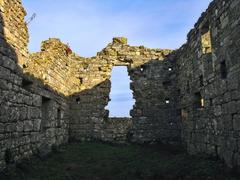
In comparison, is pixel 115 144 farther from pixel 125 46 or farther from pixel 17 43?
pixel 17 43

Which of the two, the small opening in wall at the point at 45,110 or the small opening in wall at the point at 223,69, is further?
the small opening in wall at the point at 45,110

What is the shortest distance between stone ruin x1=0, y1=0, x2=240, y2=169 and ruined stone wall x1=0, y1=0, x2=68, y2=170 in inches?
1.0

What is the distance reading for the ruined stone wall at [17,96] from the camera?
25.1 feet

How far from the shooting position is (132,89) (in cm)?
1612

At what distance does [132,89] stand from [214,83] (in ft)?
22.7

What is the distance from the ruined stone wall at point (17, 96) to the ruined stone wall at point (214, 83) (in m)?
5.65

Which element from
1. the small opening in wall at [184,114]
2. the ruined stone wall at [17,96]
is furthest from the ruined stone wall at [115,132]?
the ruined stone wall at [17,96]

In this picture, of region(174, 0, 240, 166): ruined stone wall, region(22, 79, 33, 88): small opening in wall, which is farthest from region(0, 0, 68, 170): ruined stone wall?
region(174, 0, 240, 166): ruined stone wall

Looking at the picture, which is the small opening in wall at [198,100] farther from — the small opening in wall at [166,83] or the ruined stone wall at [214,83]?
the small opening in wall at [166,83]

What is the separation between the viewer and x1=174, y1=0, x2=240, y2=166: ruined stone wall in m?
7.95

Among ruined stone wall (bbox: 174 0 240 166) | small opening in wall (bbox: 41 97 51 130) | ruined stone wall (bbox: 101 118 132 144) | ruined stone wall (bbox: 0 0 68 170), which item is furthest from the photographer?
ruined stone wall (bbox: 101 118 132 144)

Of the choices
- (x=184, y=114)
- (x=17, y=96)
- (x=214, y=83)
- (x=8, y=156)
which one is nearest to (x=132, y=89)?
(x=184, y=114)

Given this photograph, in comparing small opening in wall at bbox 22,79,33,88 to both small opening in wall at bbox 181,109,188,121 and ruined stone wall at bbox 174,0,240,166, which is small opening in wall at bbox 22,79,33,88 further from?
small opening in wall at bbox 181,109,188,121

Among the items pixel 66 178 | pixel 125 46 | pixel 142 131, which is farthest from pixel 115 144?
pixel 66 178
